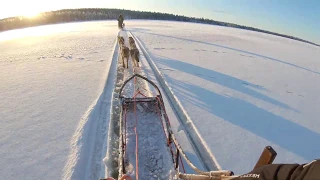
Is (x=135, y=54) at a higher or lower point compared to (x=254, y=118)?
higher

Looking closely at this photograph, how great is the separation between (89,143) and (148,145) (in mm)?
768

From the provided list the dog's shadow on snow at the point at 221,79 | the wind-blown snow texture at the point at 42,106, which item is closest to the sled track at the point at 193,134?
the wind-blown snow texture at the point at 42,106

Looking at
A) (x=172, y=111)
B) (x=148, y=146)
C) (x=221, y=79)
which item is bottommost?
(x=148, y=146)

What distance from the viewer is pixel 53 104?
200 inches

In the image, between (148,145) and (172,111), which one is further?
(172,111)

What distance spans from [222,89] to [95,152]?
3760mm

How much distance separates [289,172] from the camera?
109 cm

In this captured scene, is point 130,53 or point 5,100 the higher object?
point 130,53

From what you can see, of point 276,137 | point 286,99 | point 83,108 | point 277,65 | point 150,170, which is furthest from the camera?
point 277,65

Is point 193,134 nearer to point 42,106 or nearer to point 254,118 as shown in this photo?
point 254,118

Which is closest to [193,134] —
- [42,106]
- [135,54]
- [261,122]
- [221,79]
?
[261,122]

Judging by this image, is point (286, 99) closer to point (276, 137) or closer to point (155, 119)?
point (276, 137)

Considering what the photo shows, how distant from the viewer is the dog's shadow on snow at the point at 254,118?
404cm

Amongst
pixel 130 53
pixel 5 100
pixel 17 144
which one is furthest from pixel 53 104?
pixel 130 53
